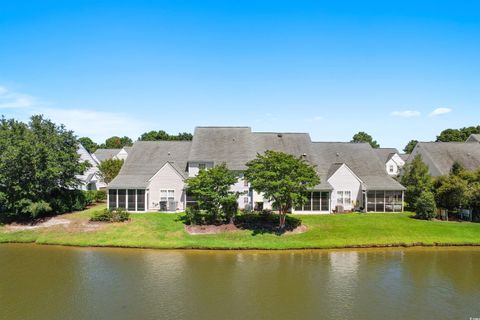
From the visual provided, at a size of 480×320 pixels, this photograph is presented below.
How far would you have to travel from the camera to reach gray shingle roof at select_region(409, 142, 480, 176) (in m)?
46.5

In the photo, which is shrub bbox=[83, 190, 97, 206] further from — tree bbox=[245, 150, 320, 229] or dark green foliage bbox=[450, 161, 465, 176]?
dark green foliage bbox=[450, 161, 465, 176]

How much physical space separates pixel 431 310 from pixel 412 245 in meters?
14.0

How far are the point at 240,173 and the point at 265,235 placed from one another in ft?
32.2

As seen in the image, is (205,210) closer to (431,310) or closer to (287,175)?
(287,175)

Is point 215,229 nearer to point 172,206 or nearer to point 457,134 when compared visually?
point 172,206

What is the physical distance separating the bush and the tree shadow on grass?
12.8m

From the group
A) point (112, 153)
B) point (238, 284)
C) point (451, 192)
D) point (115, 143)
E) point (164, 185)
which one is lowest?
point (238, 284)

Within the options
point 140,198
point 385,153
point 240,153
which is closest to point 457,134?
point 385,153

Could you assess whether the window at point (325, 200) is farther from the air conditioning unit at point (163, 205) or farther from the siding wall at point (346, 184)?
the air conditioning unit at point (163, 205)

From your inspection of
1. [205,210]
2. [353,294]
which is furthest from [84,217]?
[353,294]

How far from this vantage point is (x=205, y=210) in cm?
3694

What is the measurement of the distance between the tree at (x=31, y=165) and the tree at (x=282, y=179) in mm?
20154

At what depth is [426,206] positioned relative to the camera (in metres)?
36.9

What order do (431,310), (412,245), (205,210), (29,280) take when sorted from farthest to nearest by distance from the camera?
(205,210)
(412,245)
(29,280)
(431,310)
